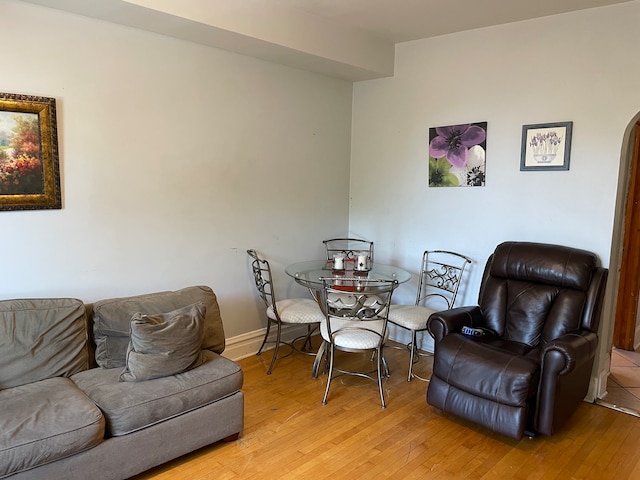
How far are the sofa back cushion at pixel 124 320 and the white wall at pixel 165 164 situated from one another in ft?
1.13

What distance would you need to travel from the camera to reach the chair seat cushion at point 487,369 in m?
2.61

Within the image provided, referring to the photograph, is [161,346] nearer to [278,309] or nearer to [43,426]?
[43,426]

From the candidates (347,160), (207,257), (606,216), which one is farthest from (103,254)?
(606,216)

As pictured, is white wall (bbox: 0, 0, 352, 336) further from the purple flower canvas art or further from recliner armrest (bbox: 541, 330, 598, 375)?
recliner armrest (bbox: 541, 330, 598, 375)

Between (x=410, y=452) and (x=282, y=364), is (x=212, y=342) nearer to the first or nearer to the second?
(x=282, y=364)

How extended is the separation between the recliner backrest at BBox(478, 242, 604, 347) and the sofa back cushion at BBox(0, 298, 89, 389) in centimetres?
258

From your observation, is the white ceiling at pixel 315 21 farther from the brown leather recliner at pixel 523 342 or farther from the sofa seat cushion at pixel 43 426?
the sofa seat cushion at pixel 43 426

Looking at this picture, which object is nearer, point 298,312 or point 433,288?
point 298,312

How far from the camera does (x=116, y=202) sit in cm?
303

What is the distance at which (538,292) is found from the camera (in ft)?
10.4

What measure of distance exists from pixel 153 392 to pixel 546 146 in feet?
9.74

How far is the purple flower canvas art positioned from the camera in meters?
3.69

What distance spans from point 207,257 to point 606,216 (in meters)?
2.76

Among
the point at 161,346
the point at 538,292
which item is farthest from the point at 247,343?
the point at 538,292
